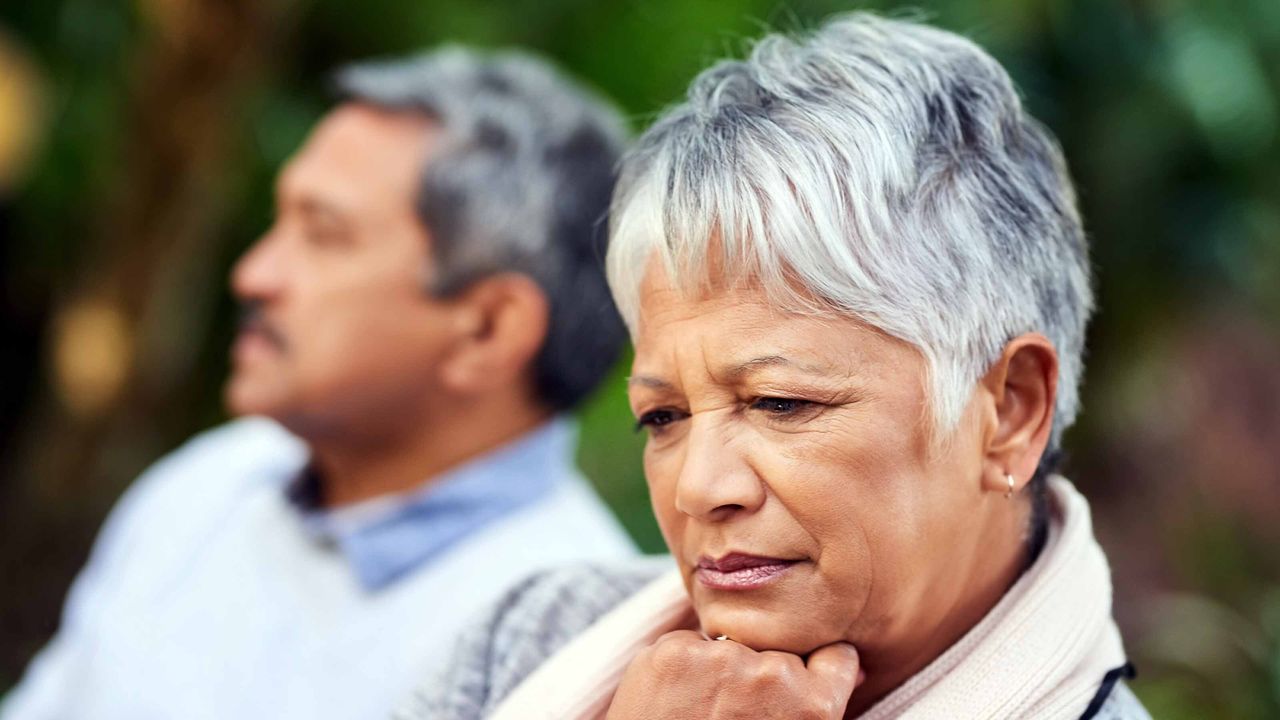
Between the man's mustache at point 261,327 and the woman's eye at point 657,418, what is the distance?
128 cm

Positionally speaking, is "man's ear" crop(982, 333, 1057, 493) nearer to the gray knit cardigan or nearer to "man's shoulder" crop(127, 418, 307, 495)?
the gray knit cardigan

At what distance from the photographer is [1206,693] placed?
3518 millimetres

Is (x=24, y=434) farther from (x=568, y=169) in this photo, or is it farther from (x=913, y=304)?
(x=913, y=304)

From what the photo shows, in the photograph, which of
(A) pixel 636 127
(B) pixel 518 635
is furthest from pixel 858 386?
(A) pixel 636 127

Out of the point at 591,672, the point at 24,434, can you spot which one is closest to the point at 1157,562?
the point at 591,672

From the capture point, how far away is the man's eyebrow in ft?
5.51

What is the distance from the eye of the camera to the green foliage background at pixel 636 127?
4.41 meters

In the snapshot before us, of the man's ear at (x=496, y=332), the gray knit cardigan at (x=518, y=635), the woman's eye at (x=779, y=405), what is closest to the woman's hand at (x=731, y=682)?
the woman's eye at (x=779, y=405)

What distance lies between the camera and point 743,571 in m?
1.62

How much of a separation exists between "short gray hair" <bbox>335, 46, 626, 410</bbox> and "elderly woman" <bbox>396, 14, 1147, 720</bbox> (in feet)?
3.79

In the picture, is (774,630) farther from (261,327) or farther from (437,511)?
(261,327)

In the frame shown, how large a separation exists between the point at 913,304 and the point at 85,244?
466 centimetres

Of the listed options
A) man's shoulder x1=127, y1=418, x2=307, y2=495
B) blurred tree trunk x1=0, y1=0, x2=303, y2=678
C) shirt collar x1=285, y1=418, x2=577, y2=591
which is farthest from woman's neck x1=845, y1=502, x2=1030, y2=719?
blurred tree trunk x1=0, y1=0, x2=303, y2=678

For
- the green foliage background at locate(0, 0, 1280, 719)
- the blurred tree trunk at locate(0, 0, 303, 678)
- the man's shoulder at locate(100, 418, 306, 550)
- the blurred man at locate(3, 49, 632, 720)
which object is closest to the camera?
the blurred man at locate(3, 49, 632, 720)
